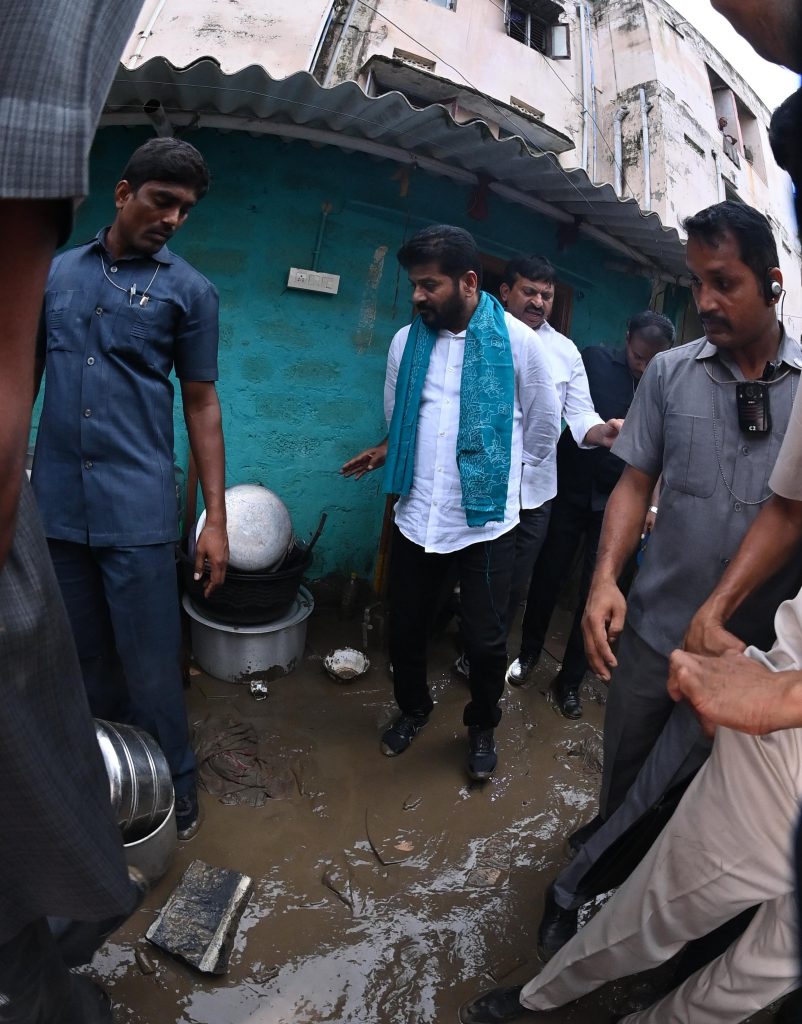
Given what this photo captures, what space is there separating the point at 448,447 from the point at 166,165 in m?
1.45

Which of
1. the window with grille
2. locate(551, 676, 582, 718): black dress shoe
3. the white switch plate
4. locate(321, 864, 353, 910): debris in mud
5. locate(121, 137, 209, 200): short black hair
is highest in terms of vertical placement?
the window with grille

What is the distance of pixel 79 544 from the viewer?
221cm

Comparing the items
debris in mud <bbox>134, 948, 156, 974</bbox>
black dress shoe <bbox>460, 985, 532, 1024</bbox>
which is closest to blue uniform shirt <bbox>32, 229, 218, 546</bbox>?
debris in mud <bbox>134, 948, 156, 974</bbox>

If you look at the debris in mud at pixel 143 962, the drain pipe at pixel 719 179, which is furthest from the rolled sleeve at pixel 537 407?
the drain pipe at pixel 719 179

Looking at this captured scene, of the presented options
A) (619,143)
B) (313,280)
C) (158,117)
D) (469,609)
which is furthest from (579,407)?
(619,143)

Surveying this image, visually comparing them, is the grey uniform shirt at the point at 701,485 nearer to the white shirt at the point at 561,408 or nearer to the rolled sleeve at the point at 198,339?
the white shirt at the point at 561,408

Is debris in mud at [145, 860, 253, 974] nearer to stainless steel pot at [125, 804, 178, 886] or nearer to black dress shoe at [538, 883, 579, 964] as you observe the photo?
stainless steel pot at [125, 804, 178, 886]

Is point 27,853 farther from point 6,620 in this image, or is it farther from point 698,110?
point 698,110

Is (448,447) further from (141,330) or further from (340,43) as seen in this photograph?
(340,43)

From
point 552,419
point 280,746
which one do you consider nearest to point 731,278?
point 552,419

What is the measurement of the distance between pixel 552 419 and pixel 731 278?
1308 mm

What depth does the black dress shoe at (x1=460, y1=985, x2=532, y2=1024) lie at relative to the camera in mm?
1856

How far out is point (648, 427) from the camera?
2137 millimetres

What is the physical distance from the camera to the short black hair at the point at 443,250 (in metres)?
2.68
